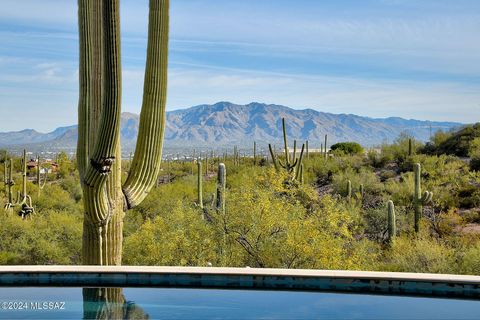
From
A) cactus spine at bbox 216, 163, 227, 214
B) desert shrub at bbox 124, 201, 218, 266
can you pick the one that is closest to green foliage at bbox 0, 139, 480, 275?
desert shrub at bbox 124, 201, 218, 266

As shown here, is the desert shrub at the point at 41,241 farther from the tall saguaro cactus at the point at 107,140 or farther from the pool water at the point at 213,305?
the pool water at the point at 213,305

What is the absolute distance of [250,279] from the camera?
623cm

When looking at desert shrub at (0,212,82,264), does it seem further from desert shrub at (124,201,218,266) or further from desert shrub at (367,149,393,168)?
desert shrub at (367,149,393,168)

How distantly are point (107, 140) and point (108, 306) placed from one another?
1.86 metres

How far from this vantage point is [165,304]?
5957 millimetres

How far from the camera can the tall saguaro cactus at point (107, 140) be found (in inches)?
289

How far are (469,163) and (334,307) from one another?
960 inches

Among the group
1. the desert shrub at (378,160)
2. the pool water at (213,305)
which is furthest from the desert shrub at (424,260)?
the desert shrub at (378,160)

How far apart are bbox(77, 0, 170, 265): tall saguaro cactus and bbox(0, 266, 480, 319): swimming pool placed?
127cm

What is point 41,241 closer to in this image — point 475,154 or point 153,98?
point 153,98

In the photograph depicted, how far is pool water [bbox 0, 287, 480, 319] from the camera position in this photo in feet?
18.5

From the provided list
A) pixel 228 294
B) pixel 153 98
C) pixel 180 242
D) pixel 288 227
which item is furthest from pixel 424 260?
pixel 228 294

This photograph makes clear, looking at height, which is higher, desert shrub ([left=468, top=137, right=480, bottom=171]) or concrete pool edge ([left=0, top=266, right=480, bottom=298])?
desert shrub ([left=468, top=137, right=480, bottom=171])

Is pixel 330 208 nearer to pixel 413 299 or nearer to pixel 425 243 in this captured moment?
pixel 425 243
